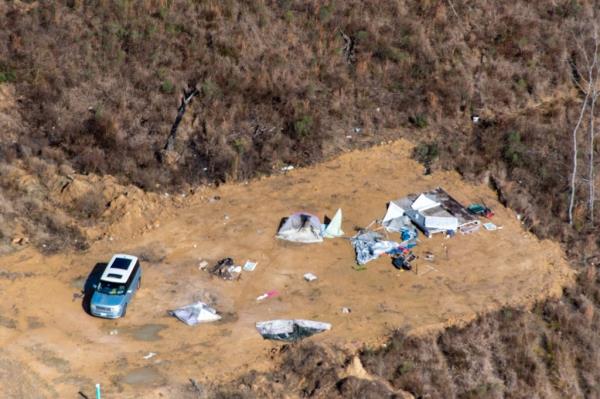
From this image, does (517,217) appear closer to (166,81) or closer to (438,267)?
(438,267)

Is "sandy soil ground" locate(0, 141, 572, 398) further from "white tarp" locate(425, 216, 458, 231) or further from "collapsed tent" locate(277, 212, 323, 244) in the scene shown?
"white tarp" locate(425, 216, 458, 231)

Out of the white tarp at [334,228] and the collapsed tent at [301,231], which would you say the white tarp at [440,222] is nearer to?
the white tarp at [334,228]

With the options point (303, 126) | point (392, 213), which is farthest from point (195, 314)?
point (303, 126)

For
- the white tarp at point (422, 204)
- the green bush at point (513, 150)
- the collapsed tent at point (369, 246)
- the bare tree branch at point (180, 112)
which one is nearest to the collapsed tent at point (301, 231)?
the collapsed tent at point (369, 246)

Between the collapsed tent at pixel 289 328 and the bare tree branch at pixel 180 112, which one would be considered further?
the bare tree branch at pixel 180 112

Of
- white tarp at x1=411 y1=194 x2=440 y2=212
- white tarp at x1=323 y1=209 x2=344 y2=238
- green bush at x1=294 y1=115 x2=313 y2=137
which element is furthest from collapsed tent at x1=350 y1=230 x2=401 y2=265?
green bush at x1=294 y1=115 x2=313 y2=137
